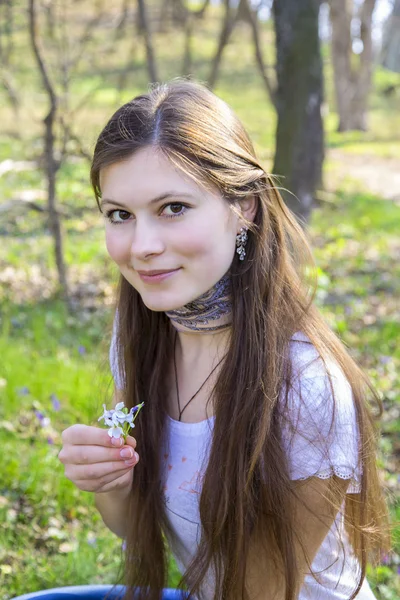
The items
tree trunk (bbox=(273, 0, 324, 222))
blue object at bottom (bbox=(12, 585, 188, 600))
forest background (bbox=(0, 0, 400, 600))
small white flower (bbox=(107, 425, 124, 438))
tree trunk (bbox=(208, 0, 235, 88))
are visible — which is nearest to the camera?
small white flower (bbox=(107, 425, 124, 438))

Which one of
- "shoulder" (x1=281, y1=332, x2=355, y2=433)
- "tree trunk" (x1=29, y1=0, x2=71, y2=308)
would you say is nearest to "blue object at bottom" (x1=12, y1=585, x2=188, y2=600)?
"shoulder" (x1=281, y1=332, x2=355, y2=433)

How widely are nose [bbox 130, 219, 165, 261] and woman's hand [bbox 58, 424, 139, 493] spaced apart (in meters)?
0.39

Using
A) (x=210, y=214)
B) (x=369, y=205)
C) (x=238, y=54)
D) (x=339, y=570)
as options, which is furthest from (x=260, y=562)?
(x=238, y=54)

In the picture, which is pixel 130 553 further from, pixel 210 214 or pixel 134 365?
pixel 210 214

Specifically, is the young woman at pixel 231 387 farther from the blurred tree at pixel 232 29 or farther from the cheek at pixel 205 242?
the blurred tree at pixel 232 29

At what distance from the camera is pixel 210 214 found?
1530 millimetres

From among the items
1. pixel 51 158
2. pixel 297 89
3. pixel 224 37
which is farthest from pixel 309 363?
pixel 224 37

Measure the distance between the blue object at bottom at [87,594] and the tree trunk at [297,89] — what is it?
12.8 feet

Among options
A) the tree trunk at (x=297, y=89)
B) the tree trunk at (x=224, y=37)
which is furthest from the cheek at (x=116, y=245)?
the tree trunk at (x=224, y=37)

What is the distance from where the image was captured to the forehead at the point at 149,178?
59.1 inches

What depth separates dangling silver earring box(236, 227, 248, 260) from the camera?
65.0 inches

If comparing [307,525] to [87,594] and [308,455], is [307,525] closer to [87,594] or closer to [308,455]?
[308,455]

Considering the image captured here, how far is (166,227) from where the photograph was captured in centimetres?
152

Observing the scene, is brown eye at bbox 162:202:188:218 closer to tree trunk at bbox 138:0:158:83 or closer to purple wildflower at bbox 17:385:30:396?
purple wildflower at bbox 17:385:30:396
